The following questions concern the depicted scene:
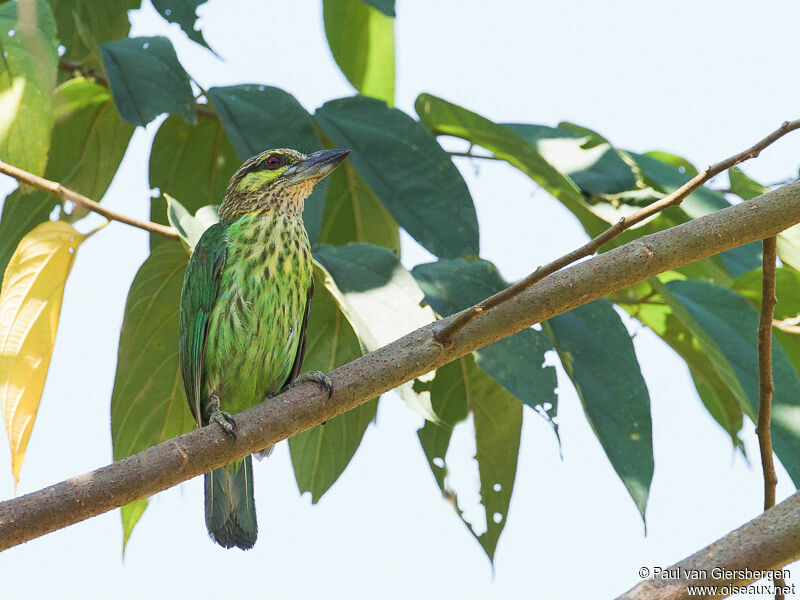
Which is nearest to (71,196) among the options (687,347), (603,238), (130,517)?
(130,517)

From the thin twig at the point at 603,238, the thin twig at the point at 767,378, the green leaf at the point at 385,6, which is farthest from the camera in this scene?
the green leaf at the point at 385,6

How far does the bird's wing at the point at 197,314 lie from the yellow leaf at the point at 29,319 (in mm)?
409

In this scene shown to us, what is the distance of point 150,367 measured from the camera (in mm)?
→ 3186

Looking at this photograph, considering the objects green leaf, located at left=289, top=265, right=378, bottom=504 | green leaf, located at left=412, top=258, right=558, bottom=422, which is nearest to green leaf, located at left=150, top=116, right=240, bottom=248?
green leaf, located at left=289, top=265, right=378, bottom=504

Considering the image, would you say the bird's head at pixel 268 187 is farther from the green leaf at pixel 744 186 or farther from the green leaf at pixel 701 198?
the green leaf at pixel 744 186

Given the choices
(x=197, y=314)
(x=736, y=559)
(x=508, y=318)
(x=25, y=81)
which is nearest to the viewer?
(x=736, y=559)

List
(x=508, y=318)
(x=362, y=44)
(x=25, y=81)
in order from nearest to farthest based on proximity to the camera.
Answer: (x=508, y=318) < (x=25, y=81) < (x=362, y=44)

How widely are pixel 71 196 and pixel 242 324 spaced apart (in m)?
0.76

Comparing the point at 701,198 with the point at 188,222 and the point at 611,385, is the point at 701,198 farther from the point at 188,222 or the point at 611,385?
the point at 188,222

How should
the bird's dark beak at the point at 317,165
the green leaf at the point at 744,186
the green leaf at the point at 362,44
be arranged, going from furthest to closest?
the green leaf at the point at 362,44, the bird's dark beak at the point at 317,165, the green leaf at the point at 744,186

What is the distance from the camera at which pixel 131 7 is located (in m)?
3.86

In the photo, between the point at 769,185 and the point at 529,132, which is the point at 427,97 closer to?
the point at 529,132

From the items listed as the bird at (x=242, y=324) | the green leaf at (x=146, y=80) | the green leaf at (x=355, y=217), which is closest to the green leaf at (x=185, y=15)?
the green leaf at (x=146, y=80)

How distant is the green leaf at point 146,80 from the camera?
2705 millimetres
